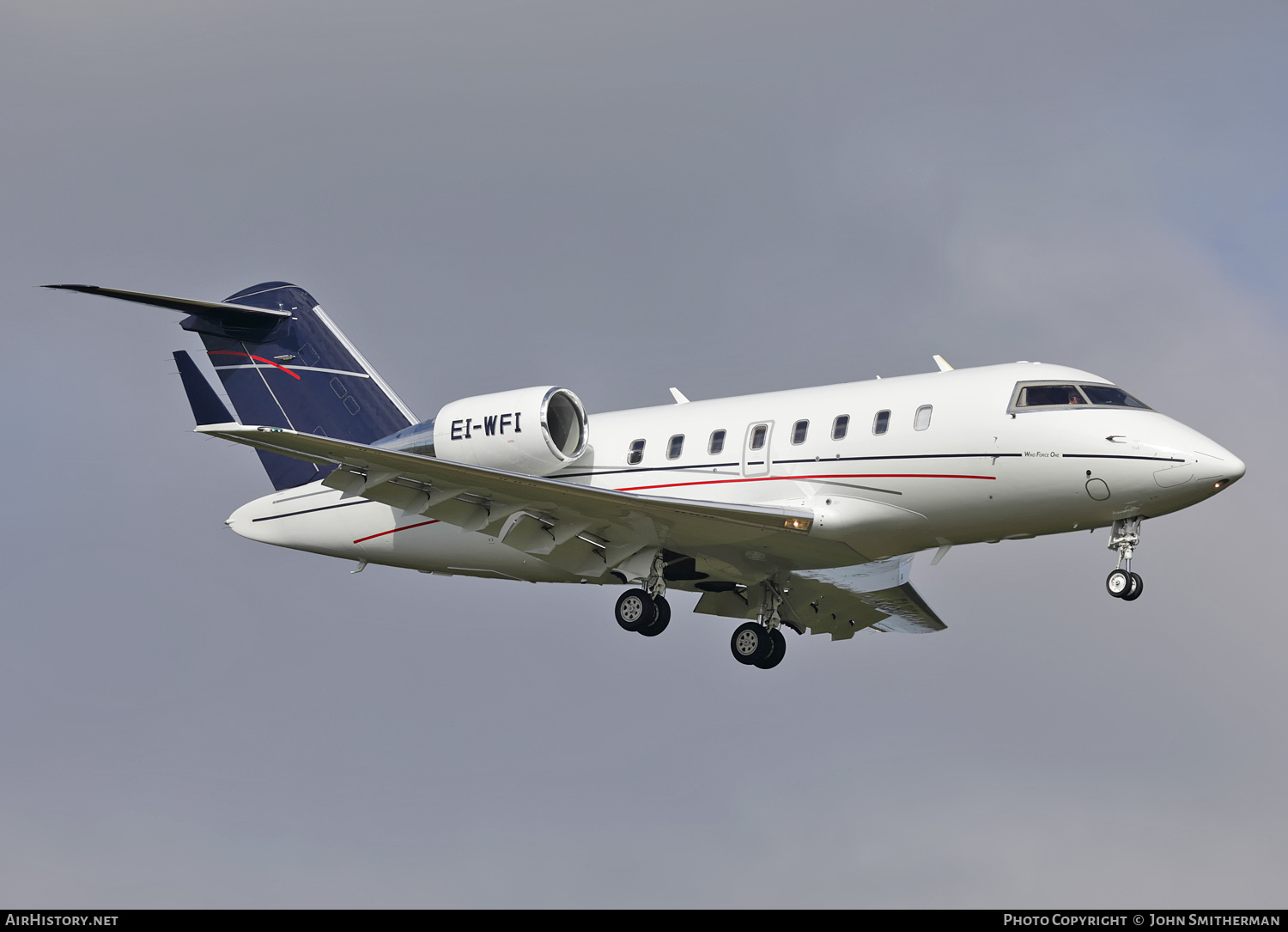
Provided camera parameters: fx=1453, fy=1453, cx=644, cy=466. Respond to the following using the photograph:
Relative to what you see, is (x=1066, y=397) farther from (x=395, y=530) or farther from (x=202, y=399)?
(x=202, y=399)

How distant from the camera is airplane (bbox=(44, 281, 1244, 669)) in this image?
21.1 m

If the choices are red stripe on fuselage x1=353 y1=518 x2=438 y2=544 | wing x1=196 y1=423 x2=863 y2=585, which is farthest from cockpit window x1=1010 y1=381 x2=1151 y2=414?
red stripe on fuselage x1=353 y1=518 x2=438 y2=544

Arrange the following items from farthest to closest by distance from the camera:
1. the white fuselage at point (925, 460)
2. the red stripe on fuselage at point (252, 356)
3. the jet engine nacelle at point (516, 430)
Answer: the red stripe on fuselage at point (252, 356)
the jet engine nacelle at point (516, 430)
the white fuselage at point (925, 460)

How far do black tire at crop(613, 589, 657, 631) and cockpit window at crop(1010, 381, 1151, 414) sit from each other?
689 centimetres

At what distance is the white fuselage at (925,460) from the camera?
2075 cm

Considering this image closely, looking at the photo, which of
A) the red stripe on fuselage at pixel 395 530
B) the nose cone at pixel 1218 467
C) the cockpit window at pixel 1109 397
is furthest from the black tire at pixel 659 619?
the nose cone at pixel 1218 467

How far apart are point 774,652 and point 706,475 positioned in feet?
15.4

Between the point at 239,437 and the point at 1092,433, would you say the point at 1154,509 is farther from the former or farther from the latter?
the point at 239,437

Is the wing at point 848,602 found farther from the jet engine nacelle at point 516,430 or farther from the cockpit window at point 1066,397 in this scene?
the jet engine nacelle at point 516,430

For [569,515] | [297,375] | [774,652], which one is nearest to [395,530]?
[297,375]

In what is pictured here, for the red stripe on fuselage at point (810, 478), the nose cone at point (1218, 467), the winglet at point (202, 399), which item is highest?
the winglet at point (202, 399)

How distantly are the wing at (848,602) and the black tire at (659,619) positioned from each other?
7.92ft

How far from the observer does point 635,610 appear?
24.4 meters
